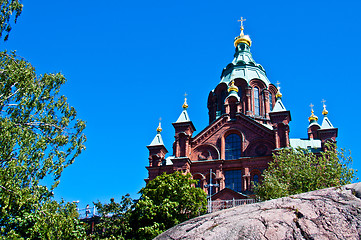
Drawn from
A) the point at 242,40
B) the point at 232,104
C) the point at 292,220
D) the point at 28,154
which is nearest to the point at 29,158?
the point at 28,154

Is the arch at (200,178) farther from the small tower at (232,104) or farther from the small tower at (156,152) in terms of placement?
the small tower at (232,104)

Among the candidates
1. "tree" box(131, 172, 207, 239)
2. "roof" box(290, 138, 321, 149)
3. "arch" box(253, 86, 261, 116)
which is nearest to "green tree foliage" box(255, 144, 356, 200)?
"tree" box(131, 172, 207, 239)

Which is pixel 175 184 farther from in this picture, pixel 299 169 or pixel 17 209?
pixel 17 209

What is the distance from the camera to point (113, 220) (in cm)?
2464

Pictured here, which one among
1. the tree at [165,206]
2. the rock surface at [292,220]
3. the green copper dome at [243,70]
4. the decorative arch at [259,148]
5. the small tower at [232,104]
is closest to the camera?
the rock surface at [292,220]

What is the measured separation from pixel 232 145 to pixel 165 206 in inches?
541

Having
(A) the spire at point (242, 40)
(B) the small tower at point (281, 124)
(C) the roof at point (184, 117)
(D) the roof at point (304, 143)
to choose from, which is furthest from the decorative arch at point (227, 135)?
(A) the spire at point (242, 40)

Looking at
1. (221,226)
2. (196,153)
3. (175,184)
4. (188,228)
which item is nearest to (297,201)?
(221,226)

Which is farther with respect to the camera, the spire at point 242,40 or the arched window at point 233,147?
the spire at point 242,40

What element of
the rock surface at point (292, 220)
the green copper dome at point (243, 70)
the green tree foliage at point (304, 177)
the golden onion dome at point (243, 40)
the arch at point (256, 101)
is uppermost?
the golden onion dome at point (243, 40)

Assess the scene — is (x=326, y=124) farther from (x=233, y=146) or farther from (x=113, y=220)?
(x=113, y=220)

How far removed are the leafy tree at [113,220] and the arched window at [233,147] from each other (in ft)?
41.3

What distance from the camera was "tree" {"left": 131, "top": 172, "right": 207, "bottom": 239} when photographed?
23.6 meters

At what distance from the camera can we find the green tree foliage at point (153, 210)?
77.7ft
